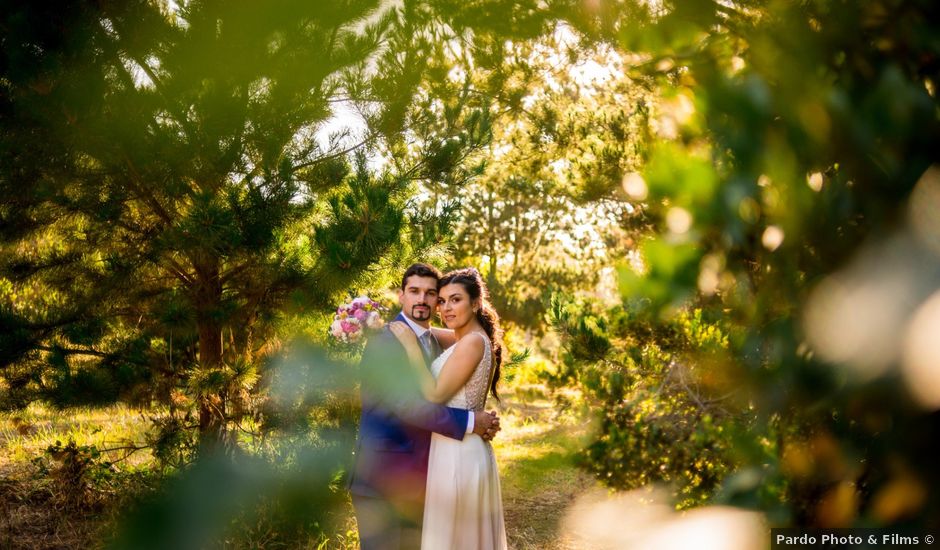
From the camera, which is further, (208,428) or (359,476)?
(208,428)

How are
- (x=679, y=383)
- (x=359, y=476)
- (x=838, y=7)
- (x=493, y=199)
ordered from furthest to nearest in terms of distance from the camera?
(x=493, y=199), (x=679, y=383), (x=359, y=476), (x=838, y=7)

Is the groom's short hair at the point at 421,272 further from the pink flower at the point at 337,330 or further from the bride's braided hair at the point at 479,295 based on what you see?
the pink flower at the point at 337,330

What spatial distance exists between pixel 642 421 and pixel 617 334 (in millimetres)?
541

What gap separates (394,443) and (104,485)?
12.0ft

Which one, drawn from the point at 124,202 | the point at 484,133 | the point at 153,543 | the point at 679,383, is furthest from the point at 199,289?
the point at 679,383

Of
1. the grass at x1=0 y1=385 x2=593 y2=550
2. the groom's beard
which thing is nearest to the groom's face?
the groom's beard

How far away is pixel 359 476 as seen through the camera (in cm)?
327

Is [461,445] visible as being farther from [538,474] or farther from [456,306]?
[538,474]

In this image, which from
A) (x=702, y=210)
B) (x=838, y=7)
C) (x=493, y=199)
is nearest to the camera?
(x=702, y=210)

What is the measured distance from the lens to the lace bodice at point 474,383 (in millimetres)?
3348

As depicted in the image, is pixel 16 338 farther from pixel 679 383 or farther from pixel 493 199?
pixel 493 199

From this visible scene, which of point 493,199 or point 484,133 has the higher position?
point 493,199

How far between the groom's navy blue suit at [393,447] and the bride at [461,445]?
0.06 m

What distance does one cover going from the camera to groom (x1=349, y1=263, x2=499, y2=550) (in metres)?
3.24
